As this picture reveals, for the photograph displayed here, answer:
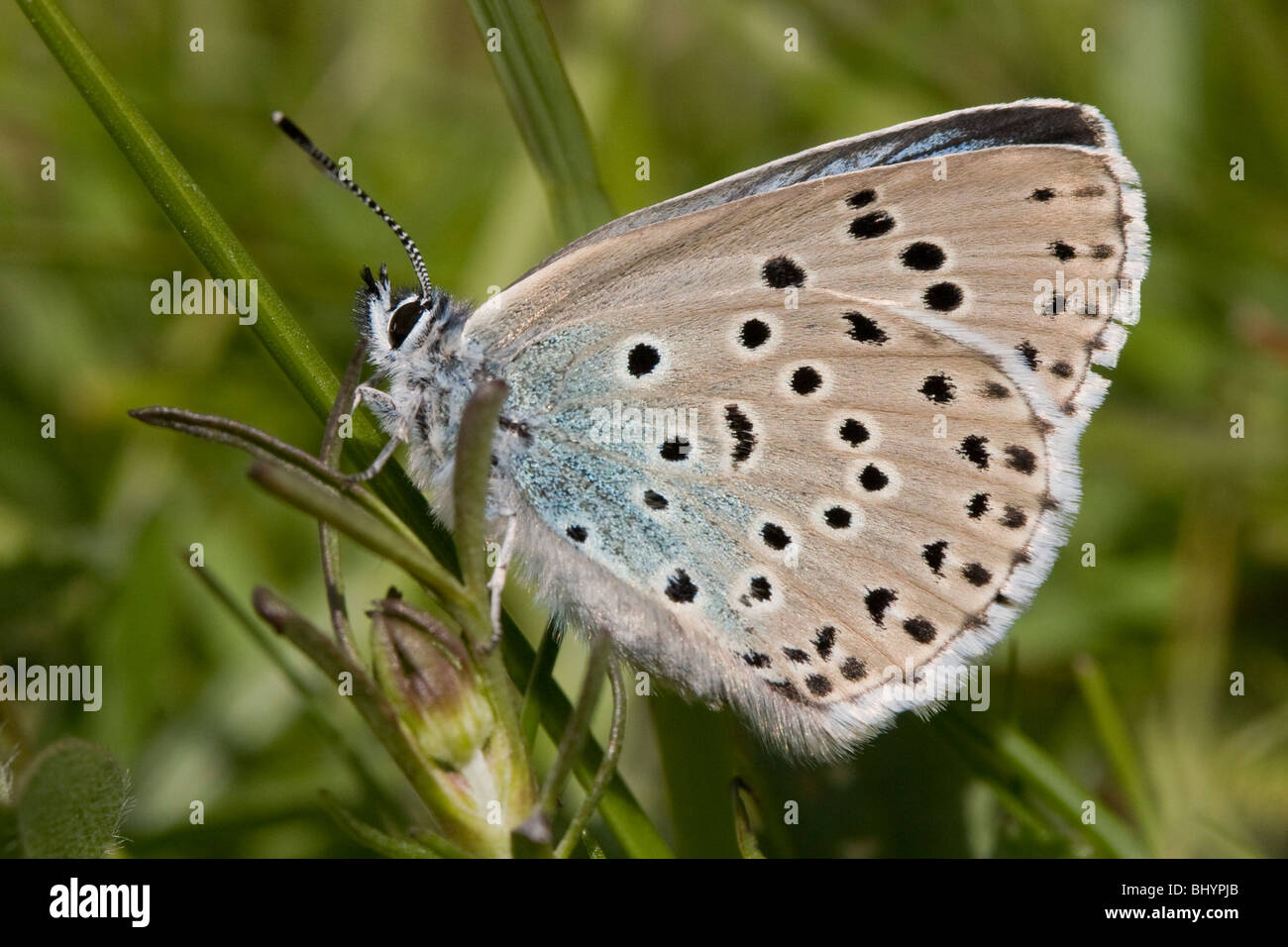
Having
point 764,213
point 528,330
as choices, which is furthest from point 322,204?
point 764,213

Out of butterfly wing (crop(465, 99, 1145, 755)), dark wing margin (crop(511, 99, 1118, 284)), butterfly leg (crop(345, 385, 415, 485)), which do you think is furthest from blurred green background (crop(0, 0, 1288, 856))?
butterfly leg (crop(345, 385, 415, 485))

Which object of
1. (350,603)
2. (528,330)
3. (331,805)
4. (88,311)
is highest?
(88,311)

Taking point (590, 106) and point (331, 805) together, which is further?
point (590, 106)

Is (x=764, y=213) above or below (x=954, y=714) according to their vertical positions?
above

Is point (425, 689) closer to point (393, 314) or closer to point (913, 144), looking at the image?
point (393, 314)

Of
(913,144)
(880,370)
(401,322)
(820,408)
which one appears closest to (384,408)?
(401,322)

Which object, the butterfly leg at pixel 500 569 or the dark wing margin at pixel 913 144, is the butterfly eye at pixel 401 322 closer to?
the dark wing margin at pixel 913 144
